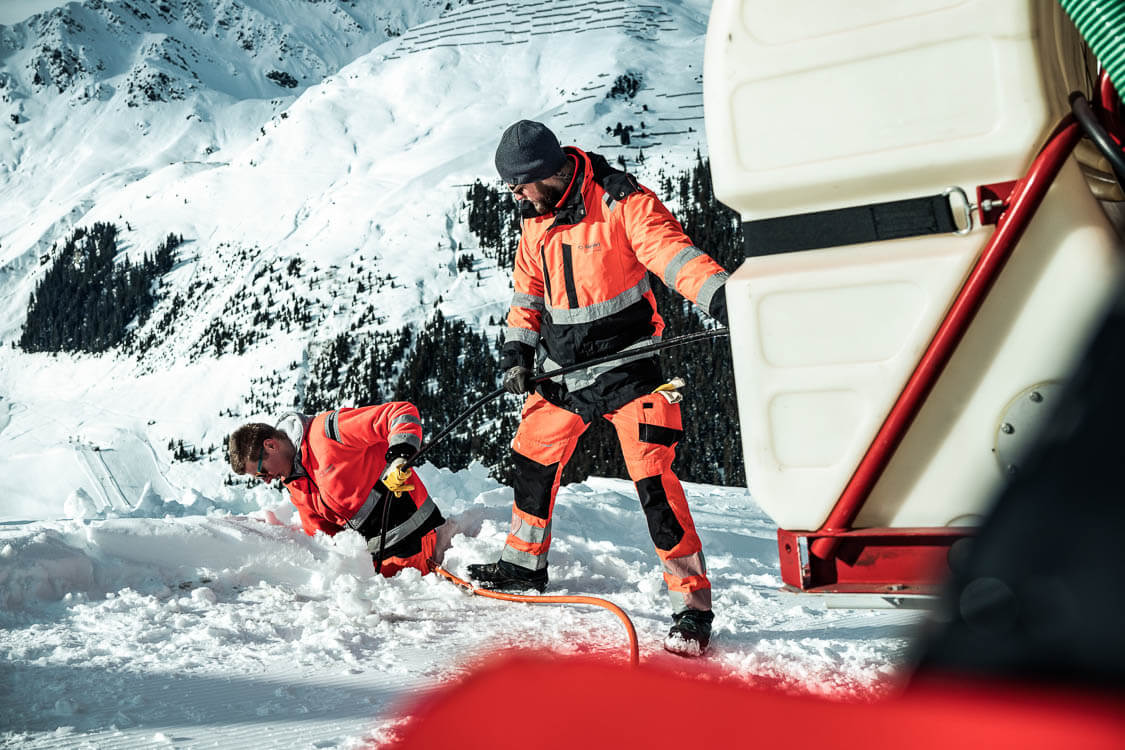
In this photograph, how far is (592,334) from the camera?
3.31 meters

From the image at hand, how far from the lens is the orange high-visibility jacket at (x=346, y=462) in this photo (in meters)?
3.84

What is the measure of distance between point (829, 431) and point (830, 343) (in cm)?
18

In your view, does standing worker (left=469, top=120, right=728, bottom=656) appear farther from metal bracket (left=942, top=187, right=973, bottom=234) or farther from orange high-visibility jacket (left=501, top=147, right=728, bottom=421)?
metal bracket (left=942, top=187, right=973, bottom=234)

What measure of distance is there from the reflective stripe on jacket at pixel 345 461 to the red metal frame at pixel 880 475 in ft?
7.51

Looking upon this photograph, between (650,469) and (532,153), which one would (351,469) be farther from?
(532,153)

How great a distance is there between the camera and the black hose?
1361 mm

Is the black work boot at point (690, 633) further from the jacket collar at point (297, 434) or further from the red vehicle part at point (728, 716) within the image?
the red vehicle part at point (728, 716)

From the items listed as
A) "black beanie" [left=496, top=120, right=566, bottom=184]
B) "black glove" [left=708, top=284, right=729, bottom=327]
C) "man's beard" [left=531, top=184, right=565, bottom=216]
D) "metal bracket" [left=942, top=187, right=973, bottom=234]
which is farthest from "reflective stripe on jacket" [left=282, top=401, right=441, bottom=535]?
"metal bracket" [left=942, top=187, right=973, bottom=234]

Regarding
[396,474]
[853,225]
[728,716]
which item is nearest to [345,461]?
[396,474]

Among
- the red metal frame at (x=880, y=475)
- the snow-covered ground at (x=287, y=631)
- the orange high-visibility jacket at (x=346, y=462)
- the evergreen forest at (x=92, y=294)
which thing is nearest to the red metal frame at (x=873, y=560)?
the red metal frame at (x=880, y=475)

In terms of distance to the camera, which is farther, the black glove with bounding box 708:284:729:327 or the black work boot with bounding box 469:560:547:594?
the black work boot with bounding box 469:560:547:594

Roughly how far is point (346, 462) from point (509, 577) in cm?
94

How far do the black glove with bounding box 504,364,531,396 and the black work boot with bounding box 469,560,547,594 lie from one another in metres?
0.76

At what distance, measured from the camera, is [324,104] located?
137m
